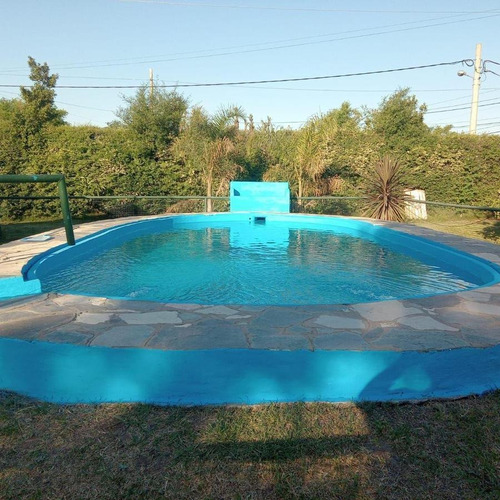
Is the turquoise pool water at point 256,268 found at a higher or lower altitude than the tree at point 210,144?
lower

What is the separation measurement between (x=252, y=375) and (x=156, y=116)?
1168cm

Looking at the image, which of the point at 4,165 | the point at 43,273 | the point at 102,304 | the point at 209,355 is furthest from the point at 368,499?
the point at 4,165

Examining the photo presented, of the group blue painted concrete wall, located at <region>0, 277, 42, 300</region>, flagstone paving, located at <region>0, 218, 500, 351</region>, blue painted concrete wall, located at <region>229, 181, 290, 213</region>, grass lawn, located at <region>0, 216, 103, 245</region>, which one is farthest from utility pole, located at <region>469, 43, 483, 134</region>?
blue painted concrete wall, located at <region>0, 277, 42, 300</region>

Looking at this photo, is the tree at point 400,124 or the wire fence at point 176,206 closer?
the wire fence at point 176,206

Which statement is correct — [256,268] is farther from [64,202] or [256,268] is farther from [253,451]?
[253,451]

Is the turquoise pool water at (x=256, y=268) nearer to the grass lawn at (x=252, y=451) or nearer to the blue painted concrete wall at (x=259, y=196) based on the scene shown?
the grass lawn at (x=252, y=451)

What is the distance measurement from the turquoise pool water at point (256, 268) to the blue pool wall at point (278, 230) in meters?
0.02

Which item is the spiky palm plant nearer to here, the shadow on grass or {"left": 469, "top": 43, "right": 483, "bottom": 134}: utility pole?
the shadow on grass

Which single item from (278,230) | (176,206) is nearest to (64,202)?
(278,230)

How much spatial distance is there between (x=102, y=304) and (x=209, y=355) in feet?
4.22

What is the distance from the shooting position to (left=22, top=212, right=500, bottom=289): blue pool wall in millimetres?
4871

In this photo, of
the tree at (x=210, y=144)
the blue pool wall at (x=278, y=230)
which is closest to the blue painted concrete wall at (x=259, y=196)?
the blue pool wall at (x=278, y=230)

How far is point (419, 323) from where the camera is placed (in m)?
2.71

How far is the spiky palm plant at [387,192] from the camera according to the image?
10.4m
